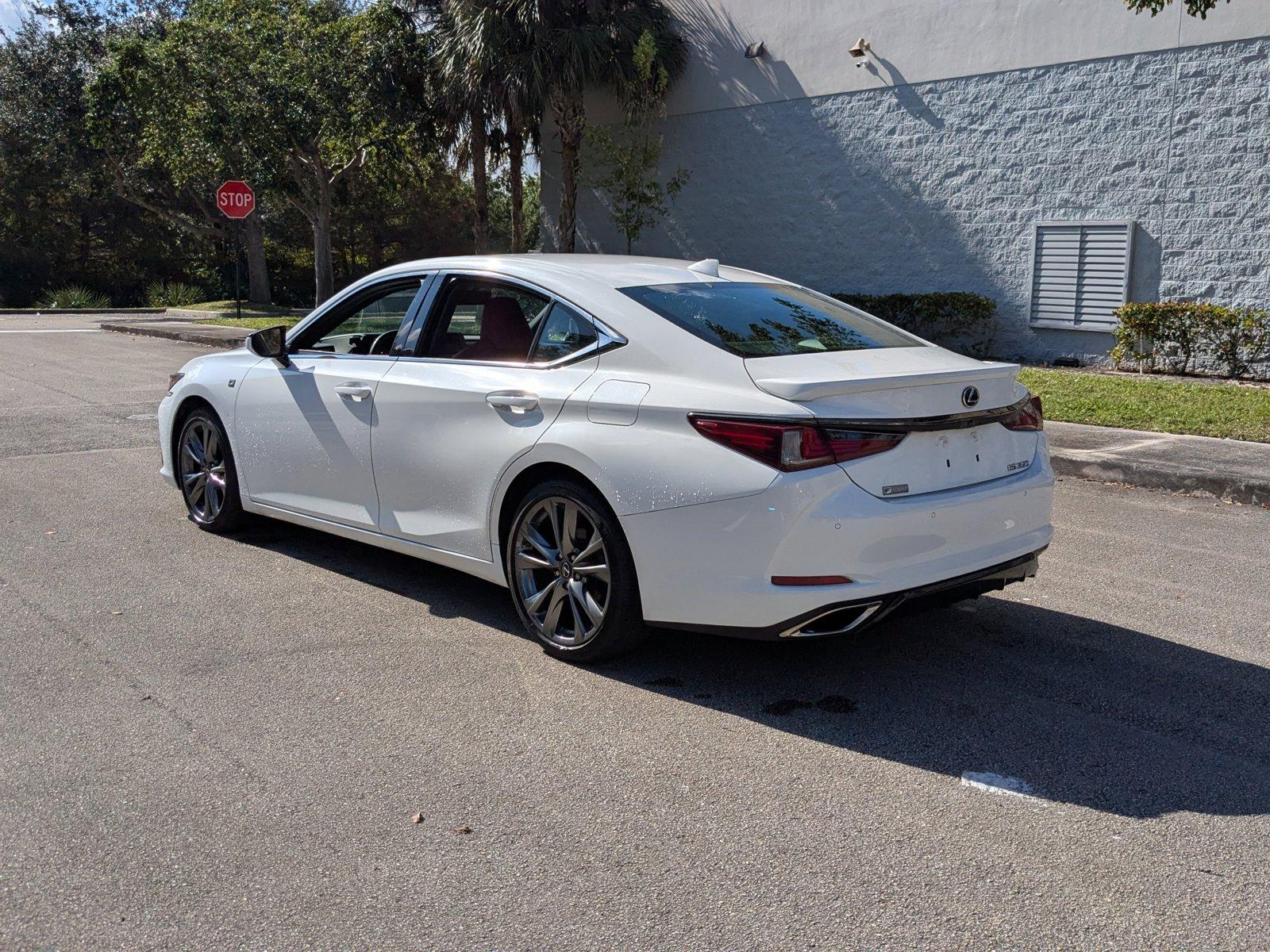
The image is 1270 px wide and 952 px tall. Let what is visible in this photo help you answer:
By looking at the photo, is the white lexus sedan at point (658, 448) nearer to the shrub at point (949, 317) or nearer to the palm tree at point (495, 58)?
the shrub at point (949, 317)

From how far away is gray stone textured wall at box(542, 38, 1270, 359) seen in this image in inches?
608

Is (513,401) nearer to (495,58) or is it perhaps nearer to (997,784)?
(997,784)

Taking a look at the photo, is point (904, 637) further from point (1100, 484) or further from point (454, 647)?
point (1100, 484)

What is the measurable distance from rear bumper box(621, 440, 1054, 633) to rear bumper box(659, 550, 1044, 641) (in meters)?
0.01

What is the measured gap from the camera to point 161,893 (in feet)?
10.3

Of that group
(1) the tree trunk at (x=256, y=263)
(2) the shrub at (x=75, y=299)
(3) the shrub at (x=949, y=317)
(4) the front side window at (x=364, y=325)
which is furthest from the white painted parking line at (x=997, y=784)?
(2) the shrub at (x=75, y=299)

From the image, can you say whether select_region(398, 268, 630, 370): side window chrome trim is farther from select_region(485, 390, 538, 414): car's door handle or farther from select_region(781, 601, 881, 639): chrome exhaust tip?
select_region(781, 601, 881, 639): chrome exhaust tip

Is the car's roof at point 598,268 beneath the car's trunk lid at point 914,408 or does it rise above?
above

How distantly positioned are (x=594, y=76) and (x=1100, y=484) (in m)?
14.5

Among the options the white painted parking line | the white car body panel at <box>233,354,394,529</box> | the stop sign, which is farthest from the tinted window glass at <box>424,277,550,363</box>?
the stop sign

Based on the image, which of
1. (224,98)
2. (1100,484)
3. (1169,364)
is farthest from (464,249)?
(1100,484)

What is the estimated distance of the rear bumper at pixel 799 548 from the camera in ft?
13.6

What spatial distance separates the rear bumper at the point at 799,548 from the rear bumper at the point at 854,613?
10 millimetres

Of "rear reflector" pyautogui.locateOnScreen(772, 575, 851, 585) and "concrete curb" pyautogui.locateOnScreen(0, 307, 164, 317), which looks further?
"concrete curb" pyautogui.locateOnScreen(0, 307, 164, 317)
